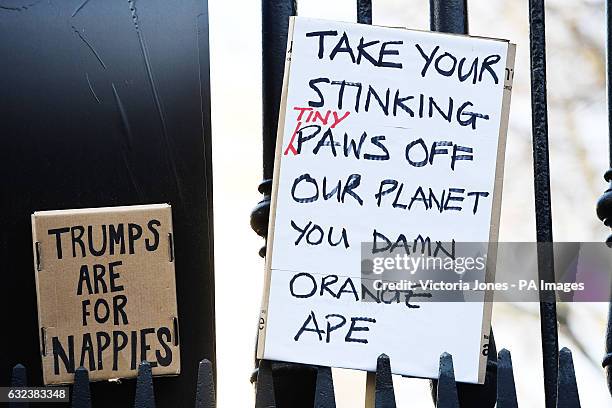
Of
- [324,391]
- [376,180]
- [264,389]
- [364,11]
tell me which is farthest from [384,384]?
[364,11]

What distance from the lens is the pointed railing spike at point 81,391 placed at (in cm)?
269

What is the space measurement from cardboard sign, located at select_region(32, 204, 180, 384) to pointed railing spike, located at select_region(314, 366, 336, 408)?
520 millimetres

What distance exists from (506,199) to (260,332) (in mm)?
6798

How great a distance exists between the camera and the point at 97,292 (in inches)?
121

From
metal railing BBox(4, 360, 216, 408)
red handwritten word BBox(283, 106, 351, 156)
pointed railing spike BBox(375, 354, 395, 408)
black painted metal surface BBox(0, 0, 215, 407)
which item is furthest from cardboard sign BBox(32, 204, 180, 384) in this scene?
pointed railing spike BBox(375, 354, 395, 408)

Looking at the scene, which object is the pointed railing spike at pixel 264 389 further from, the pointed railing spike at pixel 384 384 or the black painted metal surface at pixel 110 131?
the black painted metal surface at pixel 110 131

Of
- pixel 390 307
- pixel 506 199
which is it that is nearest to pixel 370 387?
pixel 390 307

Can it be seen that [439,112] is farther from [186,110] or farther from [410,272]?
[186,110]

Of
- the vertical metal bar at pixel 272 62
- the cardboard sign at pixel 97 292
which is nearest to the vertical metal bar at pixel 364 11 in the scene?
the vertical metal bar at pixel 272 62

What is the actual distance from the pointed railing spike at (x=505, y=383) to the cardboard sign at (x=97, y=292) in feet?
2.74

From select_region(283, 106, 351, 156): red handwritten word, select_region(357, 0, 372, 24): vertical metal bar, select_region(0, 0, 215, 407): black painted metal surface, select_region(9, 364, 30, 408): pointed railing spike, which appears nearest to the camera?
select_region(9, 364, 30, 408): pointed railing spike

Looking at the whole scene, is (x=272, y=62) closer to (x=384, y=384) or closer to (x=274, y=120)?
(x=274, y=120)

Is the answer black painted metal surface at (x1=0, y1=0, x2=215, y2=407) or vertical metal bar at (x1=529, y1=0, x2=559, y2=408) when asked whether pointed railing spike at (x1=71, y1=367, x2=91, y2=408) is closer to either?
black painted metal surface at (x1=0, y1=0, x2=215, y2=407)

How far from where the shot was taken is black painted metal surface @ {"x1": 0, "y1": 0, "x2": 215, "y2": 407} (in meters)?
3.36
